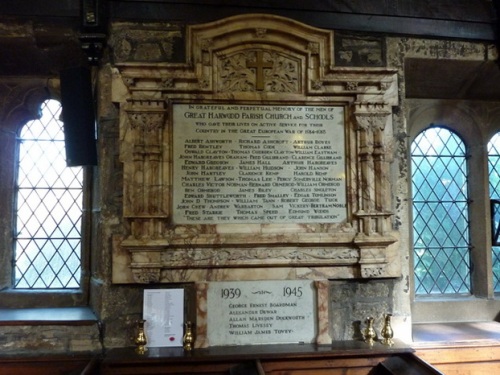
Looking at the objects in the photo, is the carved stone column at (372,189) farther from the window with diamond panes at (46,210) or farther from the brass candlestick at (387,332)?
the window with diamond panes at (46,210)

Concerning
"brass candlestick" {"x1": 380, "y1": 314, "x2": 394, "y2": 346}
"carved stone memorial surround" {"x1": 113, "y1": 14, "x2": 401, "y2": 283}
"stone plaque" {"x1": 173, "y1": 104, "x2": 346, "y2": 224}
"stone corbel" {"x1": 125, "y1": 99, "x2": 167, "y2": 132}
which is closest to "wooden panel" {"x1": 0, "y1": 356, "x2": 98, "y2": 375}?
"carved stone memorial surround" {"x1": 113, "y1": 14, "x2": 401, "y2": 283}

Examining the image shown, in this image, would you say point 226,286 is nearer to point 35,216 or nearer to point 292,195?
point 292,195

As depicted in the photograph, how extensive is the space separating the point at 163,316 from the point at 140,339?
0.22 m

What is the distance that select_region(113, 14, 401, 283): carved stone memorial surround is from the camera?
10.4 feet

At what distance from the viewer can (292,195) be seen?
11.0 feet

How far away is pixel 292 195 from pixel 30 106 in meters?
2.47

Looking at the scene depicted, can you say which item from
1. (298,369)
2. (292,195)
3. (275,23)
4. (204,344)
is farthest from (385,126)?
(204,344)

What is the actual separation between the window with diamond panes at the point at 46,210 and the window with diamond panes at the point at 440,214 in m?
3.14

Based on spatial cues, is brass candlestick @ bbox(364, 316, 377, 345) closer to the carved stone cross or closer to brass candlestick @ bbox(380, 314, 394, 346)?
brass candlestick @ bbox(380, 314, 394, 346)

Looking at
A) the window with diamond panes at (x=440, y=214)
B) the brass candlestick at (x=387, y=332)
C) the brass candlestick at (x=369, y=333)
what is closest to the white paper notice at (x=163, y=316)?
the brass candlestick at (x=369, y=333)

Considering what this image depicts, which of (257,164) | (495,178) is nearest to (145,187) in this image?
(257,164)

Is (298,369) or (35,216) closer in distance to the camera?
(298,369)

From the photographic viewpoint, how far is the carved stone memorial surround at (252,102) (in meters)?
3.18

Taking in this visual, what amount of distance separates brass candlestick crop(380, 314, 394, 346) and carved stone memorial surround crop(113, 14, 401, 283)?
0.32 m
